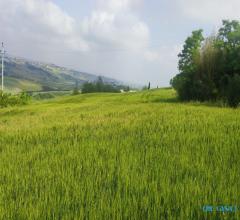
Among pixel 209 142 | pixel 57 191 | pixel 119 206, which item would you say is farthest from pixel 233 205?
pixel 209 142

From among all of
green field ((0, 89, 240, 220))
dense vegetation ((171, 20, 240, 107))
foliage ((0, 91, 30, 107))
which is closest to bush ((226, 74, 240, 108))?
dense vegetation ((171, 20, 240, 107))

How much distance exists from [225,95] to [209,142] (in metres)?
20.6

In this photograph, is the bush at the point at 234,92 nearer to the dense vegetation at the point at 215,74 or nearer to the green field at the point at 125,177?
the dense vegetation at the point at 215,74

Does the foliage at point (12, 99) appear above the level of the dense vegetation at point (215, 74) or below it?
below

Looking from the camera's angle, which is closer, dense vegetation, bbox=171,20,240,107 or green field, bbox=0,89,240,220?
green field, bbox=0,89,240,220

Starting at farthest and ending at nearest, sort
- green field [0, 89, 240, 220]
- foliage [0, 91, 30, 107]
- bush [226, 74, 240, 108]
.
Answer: foliage [0, 91, 30, 107]
bush [226, 74, 240, 108]
green field [0, 89, 240, 220]

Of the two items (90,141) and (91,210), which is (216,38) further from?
(91,210)

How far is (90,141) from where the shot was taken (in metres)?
9.95

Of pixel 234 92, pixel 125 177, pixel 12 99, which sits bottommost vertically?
pixel 12 99

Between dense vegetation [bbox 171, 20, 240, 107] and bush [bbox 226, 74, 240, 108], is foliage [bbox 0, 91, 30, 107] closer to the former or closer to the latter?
dense vegetation [bbox 171, 20, 240, 107]

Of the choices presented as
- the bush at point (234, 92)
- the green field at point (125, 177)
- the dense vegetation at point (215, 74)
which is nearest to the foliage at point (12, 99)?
the dense vegetation at point (215, 74)

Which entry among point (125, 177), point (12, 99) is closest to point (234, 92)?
point (125, 177)

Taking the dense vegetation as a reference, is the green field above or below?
below

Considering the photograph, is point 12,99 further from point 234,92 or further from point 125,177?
point 125,177
